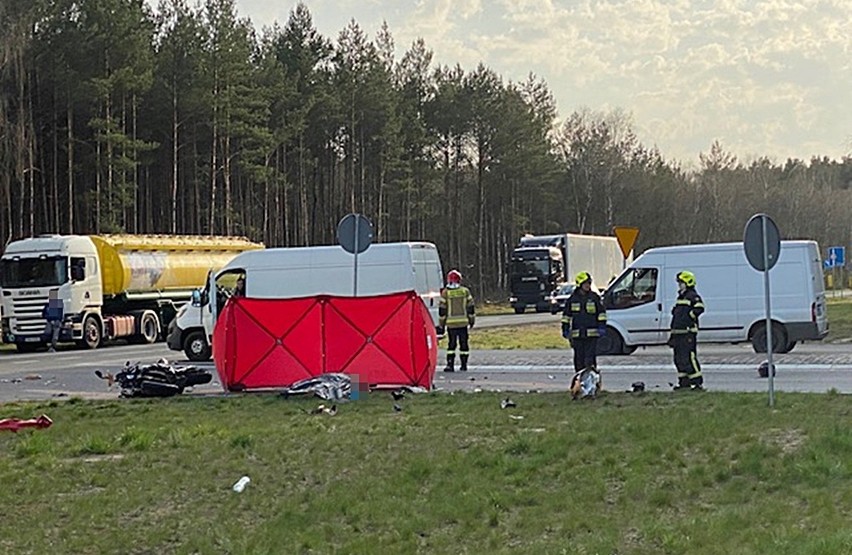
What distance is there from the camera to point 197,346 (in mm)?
26406

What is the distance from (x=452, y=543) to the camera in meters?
7.91

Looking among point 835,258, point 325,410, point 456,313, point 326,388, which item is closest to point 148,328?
point 456,313

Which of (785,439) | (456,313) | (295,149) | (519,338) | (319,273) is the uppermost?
(295,149)

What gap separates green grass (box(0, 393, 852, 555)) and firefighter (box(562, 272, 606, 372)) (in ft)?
7.60

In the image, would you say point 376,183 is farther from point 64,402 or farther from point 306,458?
point 306,458

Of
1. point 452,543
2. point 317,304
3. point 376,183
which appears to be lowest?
point 452,543

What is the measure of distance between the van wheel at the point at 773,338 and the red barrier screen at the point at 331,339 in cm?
893

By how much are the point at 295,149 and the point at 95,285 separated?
30.4m

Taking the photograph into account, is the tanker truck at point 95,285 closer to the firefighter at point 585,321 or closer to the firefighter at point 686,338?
the firefighter at point 585,321

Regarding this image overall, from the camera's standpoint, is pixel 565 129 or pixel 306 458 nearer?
pixel 306 458

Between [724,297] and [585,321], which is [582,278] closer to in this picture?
[585,321]

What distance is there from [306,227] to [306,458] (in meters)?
59.4

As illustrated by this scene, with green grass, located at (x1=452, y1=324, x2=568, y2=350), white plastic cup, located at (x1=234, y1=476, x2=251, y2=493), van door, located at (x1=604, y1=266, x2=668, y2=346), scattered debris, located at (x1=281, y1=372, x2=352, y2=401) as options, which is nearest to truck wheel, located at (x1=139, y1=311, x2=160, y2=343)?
green grass, located at (x1=452, y1=324, x2=568, y2=350)

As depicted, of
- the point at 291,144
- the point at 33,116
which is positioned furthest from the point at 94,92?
the point at 291,144
